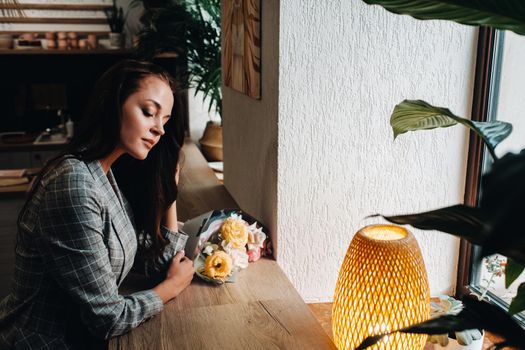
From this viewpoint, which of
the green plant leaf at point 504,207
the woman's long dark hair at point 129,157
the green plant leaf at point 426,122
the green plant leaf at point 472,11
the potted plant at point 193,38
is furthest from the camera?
the potted plant at point 193,38

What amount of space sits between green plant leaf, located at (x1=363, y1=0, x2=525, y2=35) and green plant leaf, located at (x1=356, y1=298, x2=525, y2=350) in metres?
0.30

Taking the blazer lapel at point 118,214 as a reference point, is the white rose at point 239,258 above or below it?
below

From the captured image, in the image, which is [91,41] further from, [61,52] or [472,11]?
[472,11]

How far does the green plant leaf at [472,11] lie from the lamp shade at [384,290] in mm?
620

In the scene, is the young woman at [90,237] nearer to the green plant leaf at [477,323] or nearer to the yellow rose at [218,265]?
the yellow rose at [218,265]

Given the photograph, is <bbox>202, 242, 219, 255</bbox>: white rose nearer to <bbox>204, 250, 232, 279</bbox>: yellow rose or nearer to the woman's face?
<bbox>204, 250, 232, 279</bbox>: yellow rose

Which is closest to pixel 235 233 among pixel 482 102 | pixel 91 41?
pixel 482 102

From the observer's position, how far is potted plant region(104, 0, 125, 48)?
498 centimetres

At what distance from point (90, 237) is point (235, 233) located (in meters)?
0.46

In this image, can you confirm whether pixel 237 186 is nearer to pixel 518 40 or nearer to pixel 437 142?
pixel 437 142

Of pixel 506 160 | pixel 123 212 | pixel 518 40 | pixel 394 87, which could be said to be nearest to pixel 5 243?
pixel 123 212

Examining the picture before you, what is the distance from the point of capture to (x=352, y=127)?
5.02 ft

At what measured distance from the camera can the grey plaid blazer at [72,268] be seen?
119cm

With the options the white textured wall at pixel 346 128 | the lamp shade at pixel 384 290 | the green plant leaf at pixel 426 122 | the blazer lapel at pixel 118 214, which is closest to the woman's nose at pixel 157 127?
the blazer lapel at pixel 118 214
